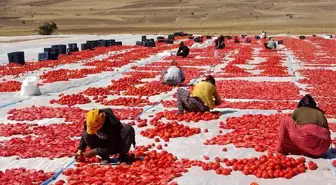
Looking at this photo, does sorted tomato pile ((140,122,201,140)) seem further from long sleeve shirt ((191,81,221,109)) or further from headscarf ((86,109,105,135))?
headscarf ((86,109,105,135))

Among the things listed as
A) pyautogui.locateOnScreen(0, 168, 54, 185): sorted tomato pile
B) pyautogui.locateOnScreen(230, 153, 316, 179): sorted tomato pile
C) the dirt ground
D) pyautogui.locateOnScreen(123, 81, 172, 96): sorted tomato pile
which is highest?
the dirt ground

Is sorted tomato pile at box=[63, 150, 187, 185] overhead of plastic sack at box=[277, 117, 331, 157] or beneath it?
beneath

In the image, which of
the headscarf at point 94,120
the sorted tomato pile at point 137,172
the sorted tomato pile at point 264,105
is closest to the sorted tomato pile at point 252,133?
the sorted tomato pile at point 264,105

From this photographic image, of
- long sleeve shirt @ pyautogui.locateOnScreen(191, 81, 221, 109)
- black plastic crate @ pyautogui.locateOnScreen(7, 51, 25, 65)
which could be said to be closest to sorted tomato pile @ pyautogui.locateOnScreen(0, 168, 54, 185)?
long sleeve shirt @ pyautogui.locateOnScreen(191, 81, 221, 109)

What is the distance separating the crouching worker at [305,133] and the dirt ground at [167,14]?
107 meters

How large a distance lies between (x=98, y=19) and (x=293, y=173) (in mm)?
136480

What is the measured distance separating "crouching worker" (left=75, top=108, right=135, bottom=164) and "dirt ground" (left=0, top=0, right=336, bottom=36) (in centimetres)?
10714

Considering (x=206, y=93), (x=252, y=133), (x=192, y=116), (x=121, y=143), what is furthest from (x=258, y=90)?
(x=121, y=143)

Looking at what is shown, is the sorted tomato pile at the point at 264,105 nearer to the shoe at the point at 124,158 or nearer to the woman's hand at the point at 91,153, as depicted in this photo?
the shoe at the point at 124,158

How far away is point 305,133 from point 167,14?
14606cm

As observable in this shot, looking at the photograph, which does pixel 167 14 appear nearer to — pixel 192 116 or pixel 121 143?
pixel 192 116

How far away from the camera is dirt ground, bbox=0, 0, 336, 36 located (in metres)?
127

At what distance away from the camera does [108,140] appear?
957cm

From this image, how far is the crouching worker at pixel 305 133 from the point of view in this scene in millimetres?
9688
